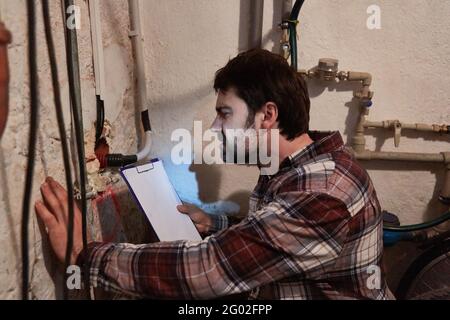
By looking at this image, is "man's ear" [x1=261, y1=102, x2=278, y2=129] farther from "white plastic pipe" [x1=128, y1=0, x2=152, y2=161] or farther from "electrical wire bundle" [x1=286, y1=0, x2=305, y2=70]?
"white plastic pipe" [x1=128, y1=0, x2=152, y2=161]

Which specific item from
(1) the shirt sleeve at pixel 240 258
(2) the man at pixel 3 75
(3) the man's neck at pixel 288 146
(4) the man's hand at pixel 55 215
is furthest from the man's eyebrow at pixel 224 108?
(2) the man at pixel 3 75

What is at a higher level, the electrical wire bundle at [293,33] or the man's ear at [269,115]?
the electrical wire bundle at [293,33]

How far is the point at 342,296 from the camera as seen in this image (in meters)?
0.77

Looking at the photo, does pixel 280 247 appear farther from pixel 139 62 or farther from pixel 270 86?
pixel 139 62

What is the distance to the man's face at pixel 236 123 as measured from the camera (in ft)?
2.79

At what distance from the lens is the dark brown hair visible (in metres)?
0.85

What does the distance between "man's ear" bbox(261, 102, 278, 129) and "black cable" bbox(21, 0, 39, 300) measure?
48 centimetres

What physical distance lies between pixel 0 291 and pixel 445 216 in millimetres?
1202

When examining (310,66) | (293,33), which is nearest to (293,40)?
(293,33)

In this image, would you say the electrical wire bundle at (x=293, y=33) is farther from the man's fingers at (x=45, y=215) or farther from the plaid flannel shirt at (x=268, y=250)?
the man's fingers at (x=45, y=215)

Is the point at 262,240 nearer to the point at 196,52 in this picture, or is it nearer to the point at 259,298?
the point at 259,298

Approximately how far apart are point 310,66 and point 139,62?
546 millimetres

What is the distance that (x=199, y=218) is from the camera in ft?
3.43

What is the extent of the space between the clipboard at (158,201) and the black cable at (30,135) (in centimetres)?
26
